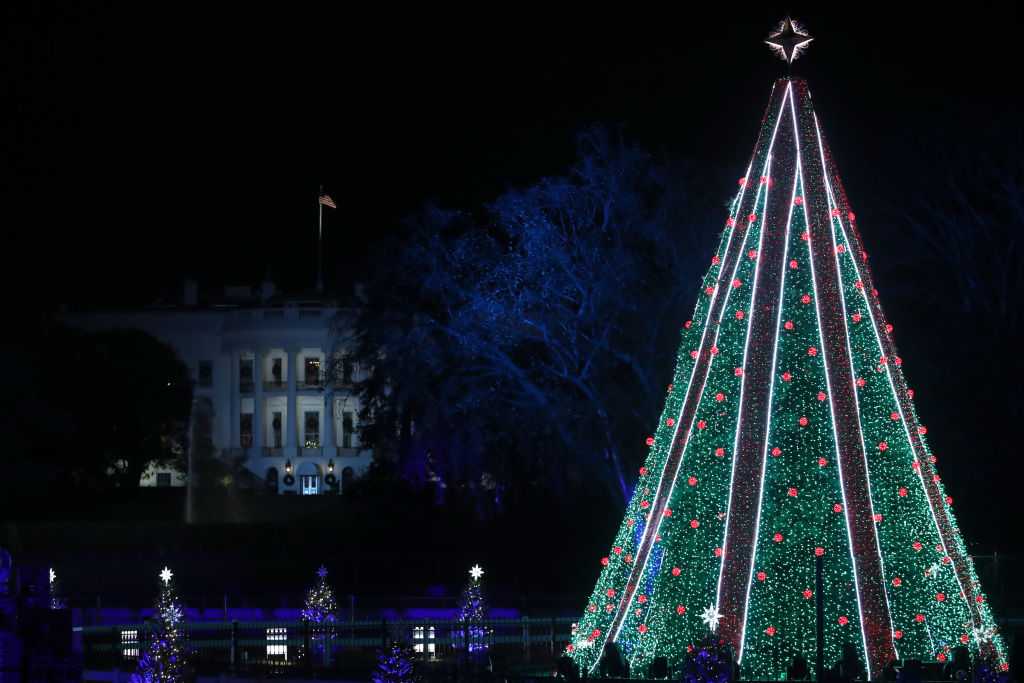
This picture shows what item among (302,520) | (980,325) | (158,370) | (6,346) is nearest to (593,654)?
(980,325)

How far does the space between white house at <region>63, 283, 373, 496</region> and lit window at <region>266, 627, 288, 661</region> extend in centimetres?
5821

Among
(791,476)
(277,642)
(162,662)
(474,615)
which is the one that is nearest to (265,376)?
(277,642)

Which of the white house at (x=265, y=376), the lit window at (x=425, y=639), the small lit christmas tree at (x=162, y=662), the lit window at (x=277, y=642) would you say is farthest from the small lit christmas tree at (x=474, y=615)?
the white house at (x=265, y=376)

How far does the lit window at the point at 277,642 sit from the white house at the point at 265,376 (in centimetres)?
5821

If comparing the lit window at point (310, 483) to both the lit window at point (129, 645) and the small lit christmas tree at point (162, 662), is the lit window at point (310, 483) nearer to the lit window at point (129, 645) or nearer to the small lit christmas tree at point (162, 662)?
the lit window at point (129, 645)

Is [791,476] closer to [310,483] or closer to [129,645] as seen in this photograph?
Result: [129,645]

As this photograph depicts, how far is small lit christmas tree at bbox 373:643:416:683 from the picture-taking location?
15.3 metres

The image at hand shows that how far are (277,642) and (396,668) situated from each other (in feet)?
43.3

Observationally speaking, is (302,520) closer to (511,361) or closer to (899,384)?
(511,361)

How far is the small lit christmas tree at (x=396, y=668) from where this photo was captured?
15344 mm

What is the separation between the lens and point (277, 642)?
28.1 m

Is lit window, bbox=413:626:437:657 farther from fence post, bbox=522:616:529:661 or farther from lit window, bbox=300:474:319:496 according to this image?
lit window, bbox=300:474:319:496

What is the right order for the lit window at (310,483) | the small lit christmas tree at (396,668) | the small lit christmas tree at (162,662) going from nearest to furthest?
the small lit christmas tree at (396,668) → the small lit christmas tree at (162,662) → the lit window at (310,483)

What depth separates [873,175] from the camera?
3534 cm
